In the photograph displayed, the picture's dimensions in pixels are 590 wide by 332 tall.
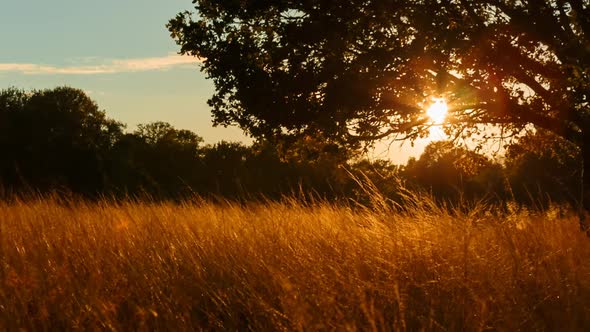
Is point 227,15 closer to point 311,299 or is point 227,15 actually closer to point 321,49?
point 321,49

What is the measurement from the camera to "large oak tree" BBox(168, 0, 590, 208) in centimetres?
880

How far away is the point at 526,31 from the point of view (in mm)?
8883

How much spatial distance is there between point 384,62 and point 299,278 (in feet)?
15.5

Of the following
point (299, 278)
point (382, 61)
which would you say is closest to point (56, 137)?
point (382, 61)

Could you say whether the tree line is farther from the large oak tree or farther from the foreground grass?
the foreground grass

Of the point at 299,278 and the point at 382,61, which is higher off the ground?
the point at 382,61

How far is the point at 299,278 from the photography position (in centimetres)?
488

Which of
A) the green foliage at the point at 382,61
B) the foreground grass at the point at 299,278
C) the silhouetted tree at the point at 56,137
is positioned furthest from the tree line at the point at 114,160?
the foreground grass at the point at 299,278

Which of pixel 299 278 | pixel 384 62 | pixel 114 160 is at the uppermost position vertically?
pixel 384 62

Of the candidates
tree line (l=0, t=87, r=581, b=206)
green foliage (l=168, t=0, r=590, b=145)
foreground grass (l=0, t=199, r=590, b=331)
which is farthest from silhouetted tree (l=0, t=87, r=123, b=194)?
foreground grass (l=0, t=199, r=590, b=331)

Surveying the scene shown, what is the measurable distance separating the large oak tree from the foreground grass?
245cm

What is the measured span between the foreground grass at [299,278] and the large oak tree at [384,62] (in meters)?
2.45

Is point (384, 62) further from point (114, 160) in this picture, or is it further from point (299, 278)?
point (114, 160)

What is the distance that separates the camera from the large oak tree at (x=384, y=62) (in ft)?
28.9
